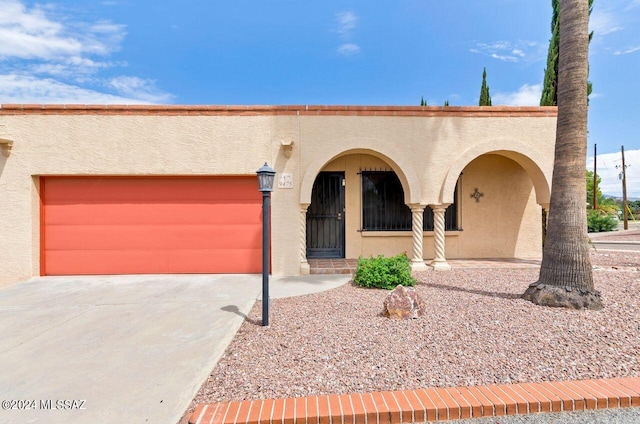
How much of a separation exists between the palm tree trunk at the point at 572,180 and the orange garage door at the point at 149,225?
5.57 m

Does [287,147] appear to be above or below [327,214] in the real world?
above

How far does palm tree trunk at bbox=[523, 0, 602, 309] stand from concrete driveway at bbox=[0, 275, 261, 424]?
4.64 meters

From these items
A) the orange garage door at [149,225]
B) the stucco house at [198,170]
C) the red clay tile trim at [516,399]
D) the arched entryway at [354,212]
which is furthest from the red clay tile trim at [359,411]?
the arched entryway at [354,212]

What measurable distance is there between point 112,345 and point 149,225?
13.3 feet

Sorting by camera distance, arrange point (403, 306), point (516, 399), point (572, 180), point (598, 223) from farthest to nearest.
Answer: point (598, 223), point (572, 180), point (403, 306), point (516, 399)

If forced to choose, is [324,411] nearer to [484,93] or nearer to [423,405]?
[423,405]

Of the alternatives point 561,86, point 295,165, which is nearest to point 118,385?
point 295,165

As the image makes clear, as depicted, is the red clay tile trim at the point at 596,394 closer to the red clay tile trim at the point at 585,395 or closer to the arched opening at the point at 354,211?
the red clay tile trim at the point at 585,395

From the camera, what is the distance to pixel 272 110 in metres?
7.01

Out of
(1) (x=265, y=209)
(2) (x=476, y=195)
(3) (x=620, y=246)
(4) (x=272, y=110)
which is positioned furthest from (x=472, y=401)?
(3) (x=620, y=246)

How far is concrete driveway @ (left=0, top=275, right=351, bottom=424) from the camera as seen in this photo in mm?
2525

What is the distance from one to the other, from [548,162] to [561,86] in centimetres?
325

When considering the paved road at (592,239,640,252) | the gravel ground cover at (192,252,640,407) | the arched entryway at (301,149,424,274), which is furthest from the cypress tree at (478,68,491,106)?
the gravel ground cover at (192,252,640,407)

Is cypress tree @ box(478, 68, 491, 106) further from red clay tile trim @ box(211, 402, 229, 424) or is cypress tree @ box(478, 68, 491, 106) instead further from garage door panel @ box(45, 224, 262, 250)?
red clay tile trim @ box(211, 402, 229, 424)
